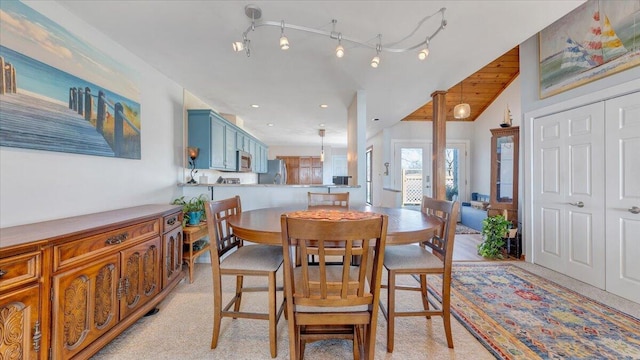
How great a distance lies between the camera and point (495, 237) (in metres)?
3.42

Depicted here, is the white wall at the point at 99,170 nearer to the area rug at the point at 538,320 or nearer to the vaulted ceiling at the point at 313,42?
the vaulted ceiling at the point at 313,42

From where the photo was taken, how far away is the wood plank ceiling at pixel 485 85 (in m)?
4.70

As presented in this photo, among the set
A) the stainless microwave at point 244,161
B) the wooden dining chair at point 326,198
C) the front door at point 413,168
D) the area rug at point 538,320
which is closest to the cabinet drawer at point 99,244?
the wooden dining chair at point 326,198

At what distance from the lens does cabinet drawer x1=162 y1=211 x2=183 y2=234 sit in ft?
7.00

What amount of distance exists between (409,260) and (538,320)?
1210mm

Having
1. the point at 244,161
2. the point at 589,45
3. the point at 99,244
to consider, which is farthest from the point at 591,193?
the point at 244,161

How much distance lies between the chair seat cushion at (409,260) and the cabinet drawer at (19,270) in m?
1.80

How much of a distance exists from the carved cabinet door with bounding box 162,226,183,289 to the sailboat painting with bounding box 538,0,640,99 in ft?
14.1

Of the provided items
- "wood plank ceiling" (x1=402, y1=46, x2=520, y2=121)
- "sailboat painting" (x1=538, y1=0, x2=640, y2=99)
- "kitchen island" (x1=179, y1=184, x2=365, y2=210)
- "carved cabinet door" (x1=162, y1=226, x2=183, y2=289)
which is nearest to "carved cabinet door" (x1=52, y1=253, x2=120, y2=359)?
"carved cabinet door" (x1=162, y1=226, x2=183, y2=289)

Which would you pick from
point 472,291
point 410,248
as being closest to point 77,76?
point 410,248

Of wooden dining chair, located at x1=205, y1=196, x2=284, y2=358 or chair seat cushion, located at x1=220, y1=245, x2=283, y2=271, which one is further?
chair seat cushion, located at x1=220, y1=245, x2=283, y2=271

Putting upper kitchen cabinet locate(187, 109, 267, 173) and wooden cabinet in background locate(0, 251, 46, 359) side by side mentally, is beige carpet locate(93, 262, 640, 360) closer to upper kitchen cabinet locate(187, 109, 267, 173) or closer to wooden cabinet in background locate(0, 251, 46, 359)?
wooden cabinet in background locate(0, 251, 46, 359)

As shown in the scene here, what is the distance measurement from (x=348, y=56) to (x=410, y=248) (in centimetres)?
191

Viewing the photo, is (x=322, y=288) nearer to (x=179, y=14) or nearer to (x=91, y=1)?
(x=179, y=14)
